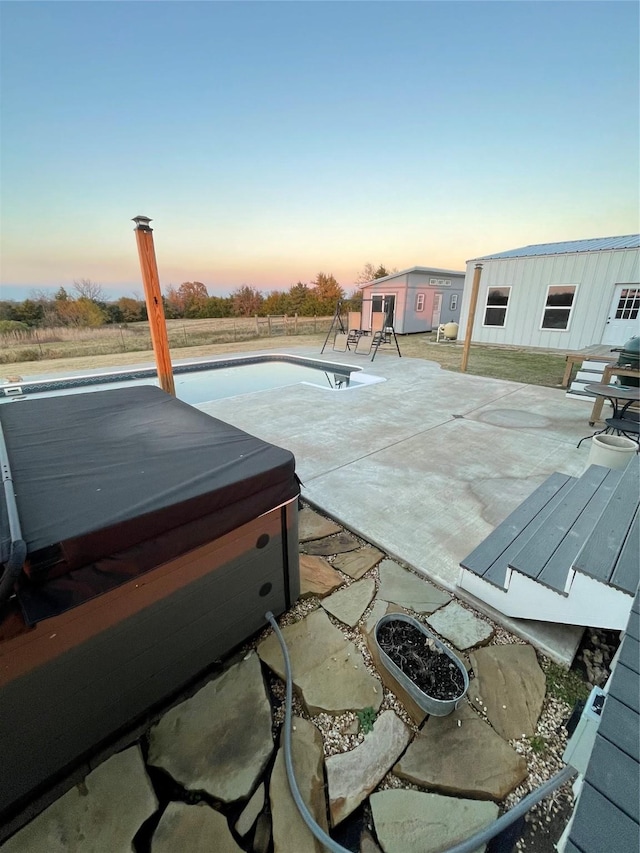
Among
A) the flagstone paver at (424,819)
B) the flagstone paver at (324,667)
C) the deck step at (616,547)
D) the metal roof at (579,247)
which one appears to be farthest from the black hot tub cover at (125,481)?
the metal roof at (579,247)

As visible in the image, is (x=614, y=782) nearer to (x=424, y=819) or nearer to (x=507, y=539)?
(x=424, y=819)

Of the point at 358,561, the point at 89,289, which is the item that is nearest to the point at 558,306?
the point at 358,561

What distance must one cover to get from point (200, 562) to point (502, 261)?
41.5ft

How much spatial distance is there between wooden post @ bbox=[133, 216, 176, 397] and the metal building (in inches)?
431

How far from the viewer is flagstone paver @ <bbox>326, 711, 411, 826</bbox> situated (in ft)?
3.59

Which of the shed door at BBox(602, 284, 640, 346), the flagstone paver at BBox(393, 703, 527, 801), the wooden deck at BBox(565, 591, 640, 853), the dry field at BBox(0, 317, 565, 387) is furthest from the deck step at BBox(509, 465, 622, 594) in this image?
the shed door at BBox(602, 284, 640, 346)

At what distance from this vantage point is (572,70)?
6652 mm

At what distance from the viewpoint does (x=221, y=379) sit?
8.51 m

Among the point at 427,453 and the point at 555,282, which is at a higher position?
the point at 555,282

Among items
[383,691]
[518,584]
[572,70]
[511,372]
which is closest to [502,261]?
[572,70]

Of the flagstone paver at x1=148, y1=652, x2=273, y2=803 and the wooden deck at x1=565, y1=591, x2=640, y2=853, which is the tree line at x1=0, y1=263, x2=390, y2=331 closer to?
the flagstone paver at x1=148, y1=652, x2=273, y2=803

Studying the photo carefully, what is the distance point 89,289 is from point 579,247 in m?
18.9

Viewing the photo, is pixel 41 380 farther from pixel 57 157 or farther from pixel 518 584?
pixel 518 584

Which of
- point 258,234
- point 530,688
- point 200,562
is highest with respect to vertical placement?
point 258,234
